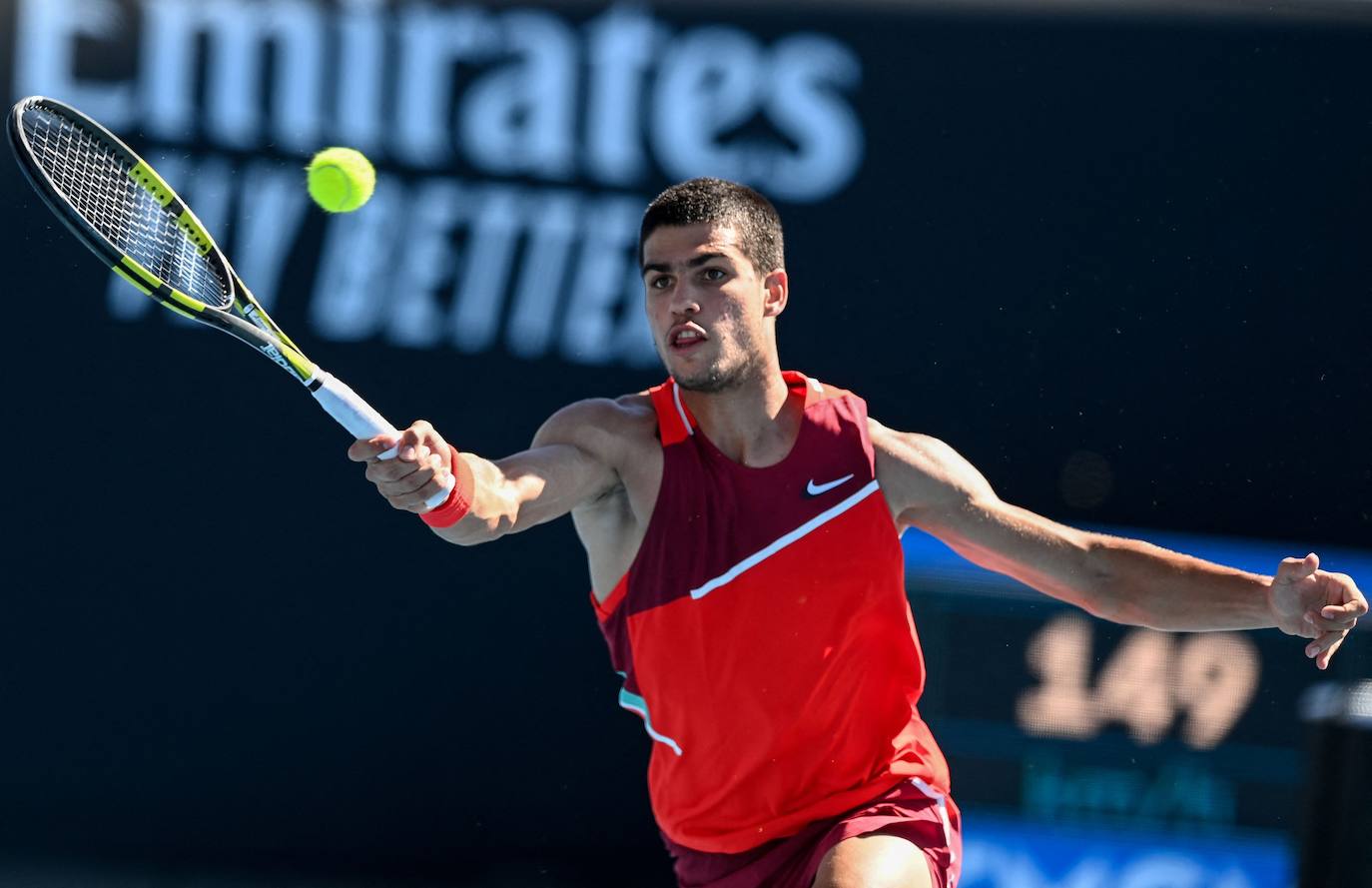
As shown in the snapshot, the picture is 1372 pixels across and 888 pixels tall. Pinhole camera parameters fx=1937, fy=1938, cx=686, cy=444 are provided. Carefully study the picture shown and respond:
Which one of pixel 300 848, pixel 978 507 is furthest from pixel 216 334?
pixel 978 507

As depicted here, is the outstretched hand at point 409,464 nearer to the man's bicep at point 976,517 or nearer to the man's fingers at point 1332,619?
the man's bicep at point 976,517

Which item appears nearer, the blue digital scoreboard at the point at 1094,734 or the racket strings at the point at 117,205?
the racket strings at the point at 117,205

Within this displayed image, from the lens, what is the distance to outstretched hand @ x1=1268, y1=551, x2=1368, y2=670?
11.8 ft

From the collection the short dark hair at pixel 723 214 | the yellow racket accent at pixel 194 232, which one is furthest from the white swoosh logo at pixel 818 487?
the yellow racket accent at pixel 194 232

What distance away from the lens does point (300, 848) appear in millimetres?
6172

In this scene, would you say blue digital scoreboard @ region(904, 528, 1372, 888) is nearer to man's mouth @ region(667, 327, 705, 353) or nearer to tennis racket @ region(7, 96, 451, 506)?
man's mouth @ region(667, 327, 705, 353)

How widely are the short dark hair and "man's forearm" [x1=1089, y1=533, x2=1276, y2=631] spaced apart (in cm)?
92

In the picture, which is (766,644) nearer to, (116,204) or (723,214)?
(723,214)

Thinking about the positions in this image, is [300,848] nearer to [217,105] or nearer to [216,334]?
[216,334]

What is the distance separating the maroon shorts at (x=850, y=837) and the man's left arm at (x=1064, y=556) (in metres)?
0.50

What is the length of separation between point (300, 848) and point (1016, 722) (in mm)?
2319

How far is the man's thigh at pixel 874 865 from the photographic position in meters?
3.53

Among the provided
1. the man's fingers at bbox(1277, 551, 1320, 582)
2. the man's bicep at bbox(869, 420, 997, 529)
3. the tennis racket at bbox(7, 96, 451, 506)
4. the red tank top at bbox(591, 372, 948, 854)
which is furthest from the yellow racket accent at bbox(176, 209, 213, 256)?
the man's fingers at bbox(1277, 551, 1320, 582)

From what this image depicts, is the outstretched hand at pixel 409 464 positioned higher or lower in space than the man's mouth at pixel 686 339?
lower
